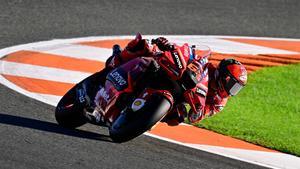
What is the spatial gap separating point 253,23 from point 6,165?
353 inches

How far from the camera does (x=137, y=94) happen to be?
28.0 feet

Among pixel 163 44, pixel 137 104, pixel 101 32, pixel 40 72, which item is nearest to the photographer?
pixel 137 104

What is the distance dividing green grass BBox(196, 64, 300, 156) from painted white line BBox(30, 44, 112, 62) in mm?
2127

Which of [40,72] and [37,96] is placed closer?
[37,96]

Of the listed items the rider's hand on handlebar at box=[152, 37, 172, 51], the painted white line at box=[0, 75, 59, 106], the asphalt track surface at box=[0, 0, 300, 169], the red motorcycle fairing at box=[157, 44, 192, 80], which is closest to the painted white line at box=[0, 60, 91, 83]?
the painted white line at box=[0, 75, 59, 106]

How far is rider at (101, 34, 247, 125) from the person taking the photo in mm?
8430

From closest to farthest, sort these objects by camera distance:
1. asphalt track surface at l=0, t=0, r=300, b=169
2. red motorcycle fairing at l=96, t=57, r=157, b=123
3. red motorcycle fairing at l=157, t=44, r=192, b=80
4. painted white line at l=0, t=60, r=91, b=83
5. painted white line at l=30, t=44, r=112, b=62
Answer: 1. asphalt track surface at l=0, t=0, r=300, b=169
2. red motorcycle fairing at l=157, t=44, r=192, b=80
3. red motorcycle fairing at l=96, t=57, r=157, b=123
4. painted white line at l=0, t=60, r=91, b=83
5. painted white line at l=30, t=44, r=112, b=62

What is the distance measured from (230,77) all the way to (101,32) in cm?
588

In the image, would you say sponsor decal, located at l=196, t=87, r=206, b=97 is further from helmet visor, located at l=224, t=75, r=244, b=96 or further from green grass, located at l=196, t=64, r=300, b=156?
green grass, located at l=196, t=64, r=300, b=156

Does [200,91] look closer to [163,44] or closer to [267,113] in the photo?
[163,44]

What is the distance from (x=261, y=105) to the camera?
1118cm

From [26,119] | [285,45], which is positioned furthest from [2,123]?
[285,45]

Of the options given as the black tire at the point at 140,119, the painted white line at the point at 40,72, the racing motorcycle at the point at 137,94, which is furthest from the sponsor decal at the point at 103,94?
the painted white line at the point at 40,72

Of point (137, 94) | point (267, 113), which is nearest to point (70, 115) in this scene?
point (137, 94)
